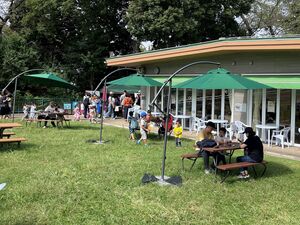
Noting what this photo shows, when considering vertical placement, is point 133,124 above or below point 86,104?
below

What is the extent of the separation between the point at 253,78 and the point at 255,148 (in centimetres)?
672

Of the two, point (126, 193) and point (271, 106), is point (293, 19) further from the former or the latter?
point (126, 193)

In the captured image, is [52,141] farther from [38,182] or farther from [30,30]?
[30,30]

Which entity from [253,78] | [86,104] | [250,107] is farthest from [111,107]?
[253,78]

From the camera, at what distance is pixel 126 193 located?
7.01 meters

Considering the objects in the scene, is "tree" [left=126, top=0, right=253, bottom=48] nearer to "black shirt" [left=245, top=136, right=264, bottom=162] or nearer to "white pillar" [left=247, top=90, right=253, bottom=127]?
"white pillar" [left=247, top=90, right=253, bottom=127]

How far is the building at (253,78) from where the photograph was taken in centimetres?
1348

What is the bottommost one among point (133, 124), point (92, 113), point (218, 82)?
point (133, 124)

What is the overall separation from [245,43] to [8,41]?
22417 mm

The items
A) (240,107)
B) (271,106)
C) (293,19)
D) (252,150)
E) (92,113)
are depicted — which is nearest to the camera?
(252,150)

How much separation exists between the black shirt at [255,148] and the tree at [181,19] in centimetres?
2000

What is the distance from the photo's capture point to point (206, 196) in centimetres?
699

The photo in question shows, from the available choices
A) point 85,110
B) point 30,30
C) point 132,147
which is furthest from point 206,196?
point 30,30

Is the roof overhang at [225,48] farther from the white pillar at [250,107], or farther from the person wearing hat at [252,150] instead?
the person wearing hat at [252,150]
